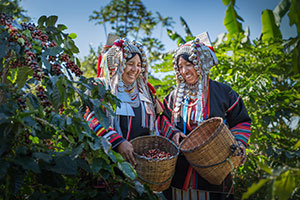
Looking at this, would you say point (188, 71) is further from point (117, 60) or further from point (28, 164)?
point (28, 164)

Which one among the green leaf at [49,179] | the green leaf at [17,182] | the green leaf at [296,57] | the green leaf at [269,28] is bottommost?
the green leaf at [49,179]

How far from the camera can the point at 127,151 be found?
216cm

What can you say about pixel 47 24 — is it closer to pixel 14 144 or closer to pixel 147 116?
pixel 14 144

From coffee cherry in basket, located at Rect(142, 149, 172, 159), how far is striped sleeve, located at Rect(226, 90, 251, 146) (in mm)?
678

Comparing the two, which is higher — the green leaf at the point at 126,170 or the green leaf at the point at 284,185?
the green leaf at the point at 126,170

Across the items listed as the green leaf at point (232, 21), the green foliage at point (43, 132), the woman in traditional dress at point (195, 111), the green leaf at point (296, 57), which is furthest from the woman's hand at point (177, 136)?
the green leaf at point (232, 21)

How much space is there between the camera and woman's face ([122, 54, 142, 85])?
8.46ft

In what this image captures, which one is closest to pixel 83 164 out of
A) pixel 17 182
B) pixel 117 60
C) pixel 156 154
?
pixel 17 182

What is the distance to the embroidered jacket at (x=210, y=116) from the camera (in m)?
2.52

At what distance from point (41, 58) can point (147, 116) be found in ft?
3.84

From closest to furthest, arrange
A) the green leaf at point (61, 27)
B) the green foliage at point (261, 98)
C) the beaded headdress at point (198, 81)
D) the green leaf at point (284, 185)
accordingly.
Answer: the green leaf at point (284, 185)
the green leaf at point (61, 27)
the beaded headdress at point (198, 81)
the green foliage at point (261, 98)

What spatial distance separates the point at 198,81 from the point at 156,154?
83cm

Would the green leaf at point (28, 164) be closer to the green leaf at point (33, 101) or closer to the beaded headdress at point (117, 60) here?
the green leaf at point (33, 101)

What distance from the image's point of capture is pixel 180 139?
2.63 metres
